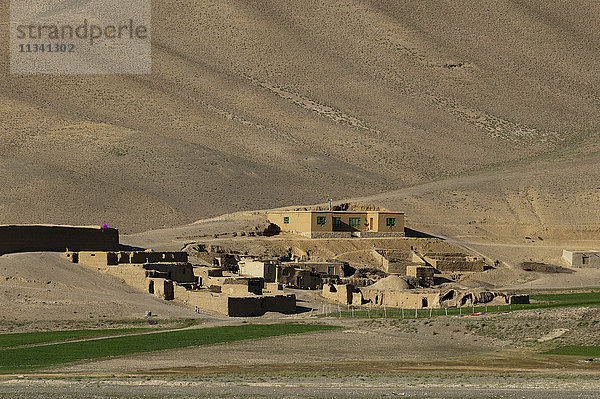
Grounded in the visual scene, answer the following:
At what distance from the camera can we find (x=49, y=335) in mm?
44781

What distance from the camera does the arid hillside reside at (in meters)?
97.1

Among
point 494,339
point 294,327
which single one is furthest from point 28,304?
point 494,339

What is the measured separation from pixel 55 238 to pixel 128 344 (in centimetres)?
2019

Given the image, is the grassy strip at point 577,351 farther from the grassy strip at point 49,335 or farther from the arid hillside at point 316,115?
the arid hillside at point 316,115

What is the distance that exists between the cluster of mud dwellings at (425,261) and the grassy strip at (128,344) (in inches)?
853

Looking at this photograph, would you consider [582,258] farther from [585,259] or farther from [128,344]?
[128,344]

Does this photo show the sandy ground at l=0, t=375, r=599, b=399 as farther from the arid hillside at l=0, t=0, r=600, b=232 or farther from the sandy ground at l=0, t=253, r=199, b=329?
the arid hillside at l=0, t=0, r=600, b=232

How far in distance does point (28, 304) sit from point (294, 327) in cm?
1126

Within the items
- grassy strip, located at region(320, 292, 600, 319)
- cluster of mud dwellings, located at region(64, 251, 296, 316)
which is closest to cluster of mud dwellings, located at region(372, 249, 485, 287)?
grassy strip, located at region(320, 292, 600, 319)

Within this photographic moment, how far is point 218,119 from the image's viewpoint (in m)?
125

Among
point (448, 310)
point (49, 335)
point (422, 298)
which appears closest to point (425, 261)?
point (422, 298)

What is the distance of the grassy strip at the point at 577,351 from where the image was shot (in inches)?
1544

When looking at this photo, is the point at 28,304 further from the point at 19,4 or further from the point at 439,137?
the point at 19,4

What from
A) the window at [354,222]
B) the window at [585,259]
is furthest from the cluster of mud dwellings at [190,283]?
the window at [585,259]
